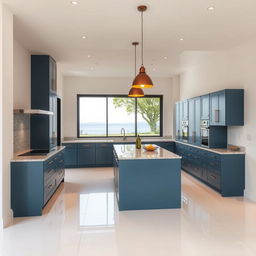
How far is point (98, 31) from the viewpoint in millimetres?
4117

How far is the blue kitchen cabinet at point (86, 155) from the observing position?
7.71m

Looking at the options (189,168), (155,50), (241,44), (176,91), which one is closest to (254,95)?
(241,44)

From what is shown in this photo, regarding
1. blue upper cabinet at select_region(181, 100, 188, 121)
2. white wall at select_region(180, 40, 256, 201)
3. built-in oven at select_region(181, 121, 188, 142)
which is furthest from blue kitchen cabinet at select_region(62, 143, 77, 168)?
white wall at select_region(180, 40, 256, 201)

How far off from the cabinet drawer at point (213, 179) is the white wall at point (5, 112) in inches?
151

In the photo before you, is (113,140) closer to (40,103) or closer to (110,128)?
(110,128)

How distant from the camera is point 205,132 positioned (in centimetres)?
567

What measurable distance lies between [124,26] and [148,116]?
16.6ft

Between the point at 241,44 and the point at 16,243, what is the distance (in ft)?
16.9

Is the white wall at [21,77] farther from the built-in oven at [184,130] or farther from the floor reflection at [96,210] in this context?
the built-in oven at [184,130]

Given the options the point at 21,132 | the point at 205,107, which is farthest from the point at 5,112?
the point at 205,107

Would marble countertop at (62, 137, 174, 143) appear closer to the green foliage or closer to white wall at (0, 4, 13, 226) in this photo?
the green foliage

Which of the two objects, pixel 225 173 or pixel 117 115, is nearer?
pixel 225 173

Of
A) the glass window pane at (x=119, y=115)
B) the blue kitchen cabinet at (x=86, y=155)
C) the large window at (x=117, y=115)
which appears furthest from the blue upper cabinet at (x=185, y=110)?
the blue kitchen cabinet at (x=86, y=155)

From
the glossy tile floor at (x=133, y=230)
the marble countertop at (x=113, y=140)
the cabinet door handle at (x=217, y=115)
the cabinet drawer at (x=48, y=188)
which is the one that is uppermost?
the cabinet door handle at (x=217, y=115)
